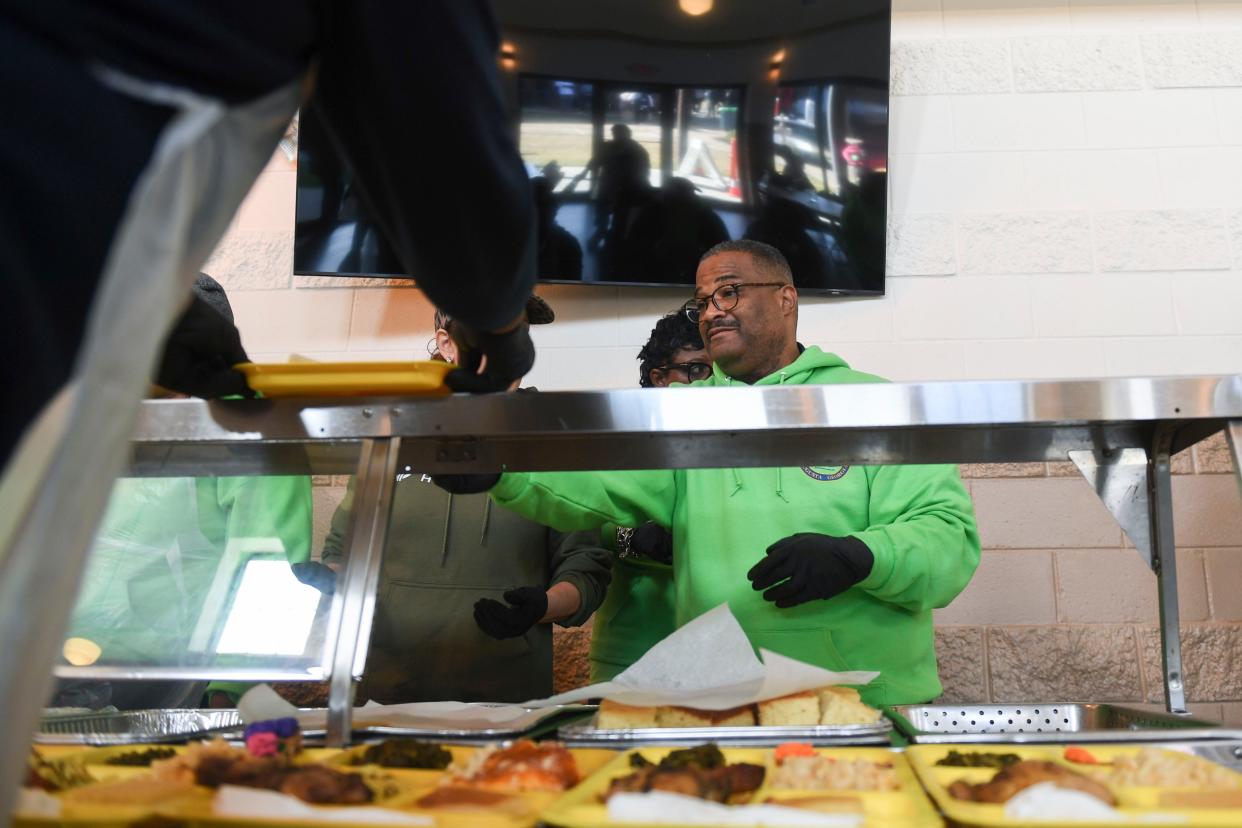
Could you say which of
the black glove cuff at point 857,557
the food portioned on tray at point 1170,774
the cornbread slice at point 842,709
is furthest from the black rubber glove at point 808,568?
the food portioned on tray at point 1170,774

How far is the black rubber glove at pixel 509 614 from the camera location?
196 centimetres

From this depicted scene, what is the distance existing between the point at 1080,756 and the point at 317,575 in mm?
957

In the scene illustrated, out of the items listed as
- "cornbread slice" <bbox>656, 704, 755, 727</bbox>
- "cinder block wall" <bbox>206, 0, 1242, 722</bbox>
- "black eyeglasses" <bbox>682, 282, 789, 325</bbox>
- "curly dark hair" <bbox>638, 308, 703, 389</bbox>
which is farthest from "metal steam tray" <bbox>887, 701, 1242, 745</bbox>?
"curly dark hair" <bbox>638, 308, 703, 389</bbox>

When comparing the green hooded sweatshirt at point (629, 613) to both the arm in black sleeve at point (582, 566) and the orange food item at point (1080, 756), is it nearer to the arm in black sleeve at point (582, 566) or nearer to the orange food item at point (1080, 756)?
the arm in black sleeve at point (582, 566)

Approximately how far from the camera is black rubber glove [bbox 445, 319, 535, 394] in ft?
4.11

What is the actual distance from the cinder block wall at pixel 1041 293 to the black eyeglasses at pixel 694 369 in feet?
0.95

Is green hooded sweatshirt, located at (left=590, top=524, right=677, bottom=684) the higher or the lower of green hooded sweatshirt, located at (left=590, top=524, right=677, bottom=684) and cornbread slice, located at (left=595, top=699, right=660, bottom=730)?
the higher

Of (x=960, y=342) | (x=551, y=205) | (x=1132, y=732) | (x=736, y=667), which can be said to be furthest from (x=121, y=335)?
(x=960, y=342)

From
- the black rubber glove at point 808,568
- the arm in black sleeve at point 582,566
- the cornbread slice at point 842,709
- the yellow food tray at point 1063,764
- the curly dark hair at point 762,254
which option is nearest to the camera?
the yellow food tray at point 1063,764

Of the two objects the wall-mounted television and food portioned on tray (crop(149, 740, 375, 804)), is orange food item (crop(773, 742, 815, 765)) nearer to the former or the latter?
food portioned on tray (crop(149, 740, 375, 804))

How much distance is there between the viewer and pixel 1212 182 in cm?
299

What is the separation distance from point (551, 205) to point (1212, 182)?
76.5 inches

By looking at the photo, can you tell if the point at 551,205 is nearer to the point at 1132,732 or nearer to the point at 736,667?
the point at 736,667

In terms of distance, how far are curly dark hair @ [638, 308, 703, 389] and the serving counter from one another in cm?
129
